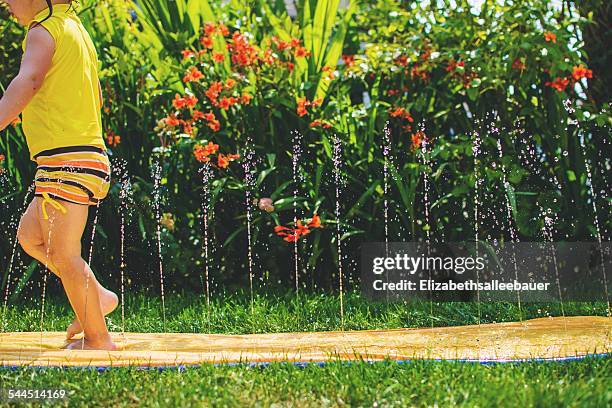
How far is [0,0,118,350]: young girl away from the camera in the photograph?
8.70ft

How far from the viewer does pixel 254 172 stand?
4.31m

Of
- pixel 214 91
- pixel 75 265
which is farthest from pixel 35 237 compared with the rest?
pixel 214 91

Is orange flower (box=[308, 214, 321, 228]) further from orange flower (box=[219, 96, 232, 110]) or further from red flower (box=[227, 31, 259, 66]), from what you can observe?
red flower (box=[227, 31, 259, 66])

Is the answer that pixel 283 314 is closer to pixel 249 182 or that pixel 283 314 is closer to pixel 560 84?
pixel 249 182

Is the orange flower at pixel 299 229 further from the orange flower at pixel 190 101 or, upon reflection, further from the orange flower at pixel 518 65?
the orange flower at pixel 518 65

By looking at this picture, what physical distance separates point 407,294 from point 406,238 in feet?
0.94

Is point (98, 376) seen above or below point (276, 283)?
above

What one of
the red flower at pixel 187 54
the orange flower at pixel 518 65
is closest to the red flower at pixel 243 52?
the red flower at pixel 187 54

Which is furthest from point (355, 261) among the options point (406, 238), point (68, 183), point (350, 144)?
point (68, 183)

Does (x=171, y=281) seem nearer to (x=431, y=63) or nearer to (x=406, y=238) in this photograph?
(x=406, y=238)

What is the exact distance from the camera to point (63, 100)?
2.69 m

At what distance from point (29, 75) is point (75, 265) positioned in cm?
62

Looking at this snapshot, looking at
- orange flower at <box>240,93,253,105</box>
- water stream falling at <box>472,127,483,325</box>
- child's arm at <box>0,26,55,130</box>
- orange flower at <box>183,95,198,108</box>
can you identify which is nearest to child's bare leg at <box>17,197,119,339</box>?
child's arm at <box>0,26,55,130</box>

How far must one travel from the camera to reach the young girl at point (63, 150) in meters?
2.65
